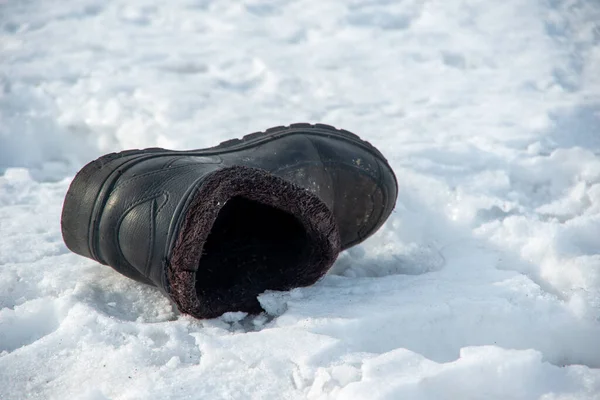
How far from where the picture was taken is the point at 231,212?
251cm

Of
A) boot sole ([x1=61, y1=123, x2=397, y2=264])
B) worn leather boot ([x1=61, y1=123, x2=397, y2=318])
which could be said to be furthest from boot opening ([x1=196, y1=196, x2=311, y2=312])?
boot sole ([x1=61, y1=123, x2=397, y2=264])

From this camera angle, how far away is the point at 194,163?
2211 millimetres

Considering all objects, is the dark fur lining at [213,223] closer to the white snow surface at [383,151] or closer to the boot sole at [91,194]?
the white snow surface at [383,151]

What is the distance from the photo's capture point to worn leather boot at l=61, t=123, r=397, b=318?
78.4 inches

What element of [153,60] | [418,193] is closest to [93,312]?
[418,193]

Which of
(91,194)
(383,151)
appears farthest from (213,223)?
(383,151)

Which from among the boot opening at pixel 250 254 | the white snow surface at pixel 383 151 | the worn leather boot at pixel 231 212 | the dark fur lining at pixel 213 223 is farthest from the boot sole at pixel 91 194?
the dark fur lining at pixel 213 223

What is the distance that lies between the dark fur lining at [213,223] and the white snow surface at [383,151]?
0.06 meters

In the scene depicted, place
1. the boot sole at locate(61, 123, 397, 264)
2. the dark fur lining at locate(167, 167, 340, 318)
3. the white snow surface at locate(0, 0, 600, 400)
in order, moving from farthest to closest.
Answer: the boot sole at locate(61, 123, 397, 264) < the dark fur lining at locate(167, 167, 340, 318) < the white snow surface at locate(0, 0, 600, 400)

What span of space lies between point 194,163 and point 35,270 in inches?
28.8

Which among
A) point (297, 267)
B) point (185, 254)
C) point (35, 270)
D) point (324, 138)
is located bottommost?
point (35, 270)

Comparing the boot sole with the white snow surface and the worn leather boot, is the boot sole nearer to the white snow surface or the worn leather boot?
the worn leather boot

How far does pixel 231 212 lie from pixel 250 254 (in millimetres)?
195

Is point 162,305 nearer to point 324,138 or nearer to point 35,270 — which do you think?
point 35,270
